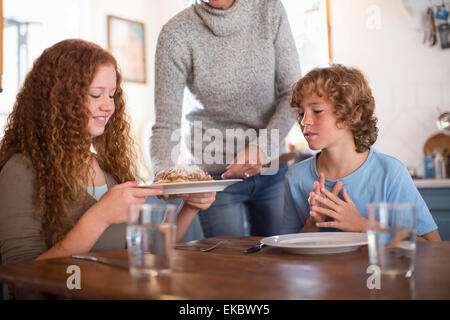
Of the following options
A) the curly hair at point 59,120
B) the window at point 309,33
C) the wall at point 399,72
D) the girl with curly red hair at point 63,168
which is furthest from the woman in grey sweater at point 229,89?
the window at point 309,33

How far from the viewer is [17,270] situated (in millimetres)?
802

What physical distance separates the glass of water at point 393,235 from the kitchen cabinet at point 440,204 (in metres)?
1.93

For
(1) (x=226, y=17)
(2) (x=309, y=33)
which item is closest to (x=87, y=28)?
(2) (x=309, y=33)

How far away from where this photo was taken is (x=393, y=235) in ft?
2.17

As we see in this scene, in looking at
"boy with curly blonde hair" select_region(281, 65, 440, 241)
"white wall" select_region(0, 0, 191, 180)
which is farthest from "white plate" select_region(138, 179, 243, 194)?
"white wall" select_region(0, 0, 191, 180)

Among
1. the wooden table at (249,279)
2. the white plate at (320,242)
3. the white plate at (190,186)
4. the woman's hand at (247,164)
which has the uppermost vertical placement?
the woman's hand at (247,164)

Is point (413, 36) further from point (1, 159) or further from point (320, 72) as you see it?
point (1, 159)

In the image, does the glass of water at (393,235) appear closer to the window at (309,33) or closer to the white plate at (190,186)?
the white plate at (190,186)

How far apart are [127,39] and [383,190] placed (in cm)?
320

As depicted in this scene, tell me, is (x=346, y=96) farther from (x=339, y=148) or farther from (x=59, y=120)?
(x=59, y=120)

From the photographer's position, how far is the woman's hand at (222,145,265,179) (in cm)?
158

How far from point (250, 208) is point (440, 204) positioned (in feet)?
3.94

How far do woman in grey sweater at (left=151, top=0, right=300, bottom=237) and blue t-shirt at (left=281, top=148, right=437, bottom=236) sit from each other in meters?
0.18

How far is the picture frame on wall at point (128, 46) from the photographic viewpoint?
395 centimetres
